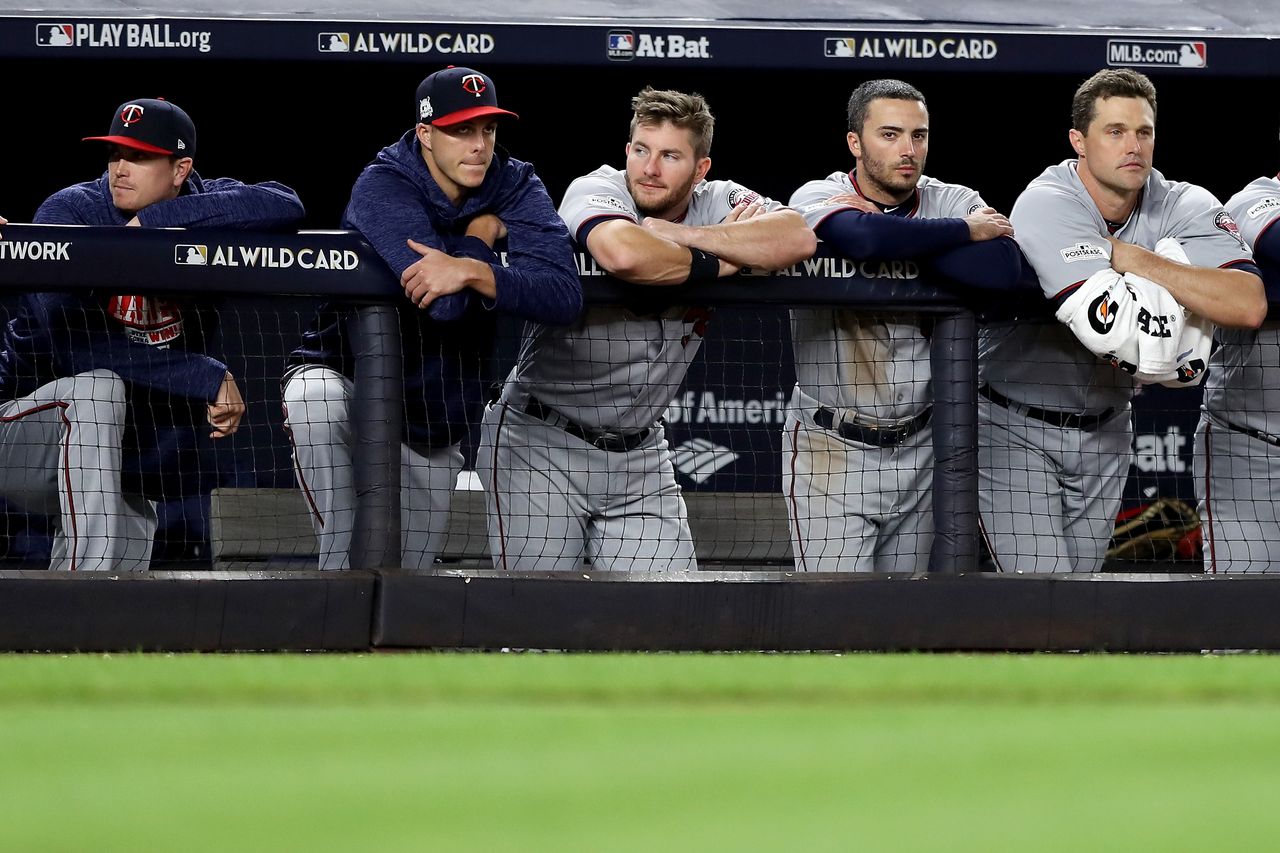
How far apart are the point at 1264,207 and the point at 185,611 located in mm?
2616

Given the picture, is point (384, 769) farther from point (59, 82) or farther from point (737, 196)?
point (59, 82)

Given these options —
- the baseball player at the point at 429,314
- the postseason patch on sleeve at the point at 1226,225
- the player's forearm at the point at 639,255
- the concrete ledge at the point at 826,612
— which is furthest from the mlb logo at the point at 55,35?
the postseason patch on sleeve at the point at 1226,225

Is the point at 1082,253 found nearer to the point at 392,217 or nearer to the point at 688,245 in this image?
the point at 688,245

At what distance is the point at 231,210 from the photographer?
3.58 m

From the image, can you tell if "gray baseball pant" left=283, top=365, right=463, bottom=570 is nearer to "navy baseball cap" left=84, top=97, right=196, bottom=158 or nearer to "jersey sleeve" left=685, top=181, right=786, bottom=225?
"navy baseball cap" left=84, top=97, right=196, bottom=158

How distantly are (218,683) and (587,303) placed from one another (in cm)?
128

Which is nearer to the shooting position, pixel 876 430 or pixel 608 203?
pixel 608 203

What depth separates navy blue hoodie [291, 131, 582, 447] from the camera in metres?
3.38

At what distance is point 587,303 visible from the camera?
3.52 m

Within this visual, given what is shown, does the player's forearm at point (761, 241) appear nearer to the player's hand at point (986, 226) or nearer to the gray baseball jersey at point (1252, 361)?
the player's hand at point (986, 226)

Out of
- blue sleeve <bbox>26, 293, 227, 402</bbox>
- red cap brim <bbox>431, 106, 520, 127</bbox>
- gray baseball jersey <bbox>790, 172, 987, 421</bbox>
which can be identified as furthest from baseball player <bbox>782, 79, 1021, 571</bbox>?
blue sleeve <bbox>26, 293, 227, 402</bbox>

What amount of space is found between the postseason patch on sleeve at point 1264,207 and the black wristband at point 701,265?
4.47 feet

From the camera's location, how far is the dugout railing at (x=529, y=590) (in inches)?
129

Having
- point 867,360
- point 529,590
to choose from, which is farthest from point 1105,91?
point 529,590
